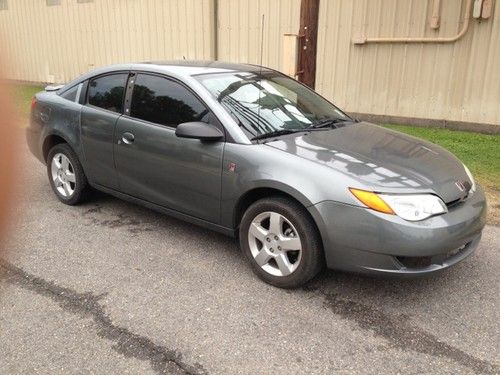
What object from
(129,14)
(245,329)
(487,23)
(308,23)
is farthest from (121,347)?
(129,14)

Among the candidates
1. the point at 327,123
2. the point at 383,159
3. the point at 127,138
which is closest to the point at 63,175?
the point at 127,138

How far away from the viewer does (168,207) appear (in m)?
4.32

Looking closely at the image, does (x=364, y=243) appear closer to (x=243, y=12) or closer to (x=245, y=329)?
(x=245, y=329)

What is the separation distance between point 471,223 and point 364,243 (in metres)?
0.79

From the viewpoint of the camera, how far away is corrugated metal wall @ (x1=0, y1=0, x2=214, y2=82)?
11.5m

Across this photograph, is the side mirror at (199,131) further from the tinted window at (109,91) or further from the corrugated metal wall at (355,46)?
the corrugated metal wall at (355,46)

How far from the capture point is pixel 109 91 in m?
4.83

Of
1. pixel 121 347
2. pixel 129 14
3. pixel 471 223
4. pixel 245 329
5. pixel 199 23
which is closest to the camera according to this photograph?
pixel 121 347

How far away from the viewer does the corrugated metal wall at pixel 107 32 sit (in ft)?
37.7

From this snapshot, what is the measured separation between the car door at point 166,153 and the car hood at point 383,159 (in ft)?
1.89

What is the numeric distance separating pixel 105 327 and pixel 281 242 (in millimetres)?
1283

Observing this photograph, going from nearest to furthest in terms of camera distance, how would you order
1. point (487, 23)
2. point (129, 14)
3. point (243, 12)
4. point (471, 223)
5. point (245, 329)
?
1. point (245, 329)
2. point (471, 223)
3. point (487, 23)
4. point (243, 12)
5. point (129, 14)

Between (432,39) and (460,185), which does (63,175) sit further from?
(432,39)

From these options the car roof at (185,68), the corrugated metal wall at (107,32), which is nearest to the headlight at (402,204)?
the car roof at (185,68)
